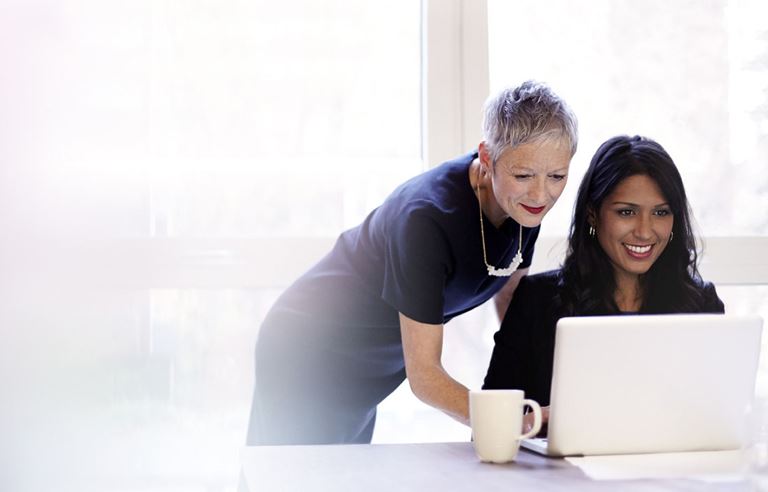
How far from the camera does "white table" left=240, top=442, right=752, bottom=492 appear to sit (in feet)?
3.81

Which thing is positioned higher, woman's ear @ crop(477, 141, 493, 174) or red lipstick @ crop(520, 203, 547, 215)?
woman's ear @ crop(477, 141, 493, 174)

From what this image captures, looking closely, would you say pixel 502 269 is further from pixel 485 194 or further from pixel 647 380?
pixel 647 380

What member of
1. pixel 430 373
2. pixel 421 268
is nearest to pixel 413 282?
pixel 421 268

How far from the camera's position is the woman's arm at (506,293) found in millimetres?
2171

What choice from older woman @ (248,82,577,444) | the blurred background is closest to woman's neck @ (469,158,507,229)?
older woman @ (248,82,577,444)

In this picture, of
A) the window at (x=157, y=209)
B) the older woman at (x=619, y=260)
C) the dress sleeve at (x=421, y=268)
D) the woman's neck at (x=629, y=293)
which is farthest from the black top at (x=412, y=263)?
the window at (x=157, y=209)

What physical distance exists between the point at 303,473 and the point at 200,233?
5.90ft

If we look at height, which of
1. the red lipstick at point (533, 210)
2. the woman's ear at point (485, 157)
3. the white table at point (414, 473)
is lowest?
the white table at point (414, 473)

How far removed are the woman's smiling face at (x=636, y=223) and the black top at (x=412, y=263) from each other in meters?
0.19

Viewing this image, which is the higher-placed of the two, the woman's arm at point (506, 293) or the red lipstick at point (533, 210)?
the red lipstick at point (533, 210)

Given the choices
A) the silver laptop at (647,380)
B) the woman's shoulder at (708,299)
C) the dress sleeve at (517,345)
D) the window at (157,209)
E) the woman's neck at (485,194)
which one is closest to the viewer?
the silver laptop at (647,380)

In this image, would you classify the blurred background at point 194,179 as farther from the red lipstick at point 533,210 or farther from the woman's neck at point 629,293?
the red lipstick at point 533,210

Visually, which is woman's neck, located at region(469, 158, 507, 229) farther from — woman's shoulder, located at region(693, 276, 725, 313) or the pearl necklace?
woman's shoulder, located at region(693, 276, 725, 313)

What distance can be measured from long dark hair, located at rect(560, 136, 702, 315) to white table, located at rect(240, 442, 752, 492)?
76cm
